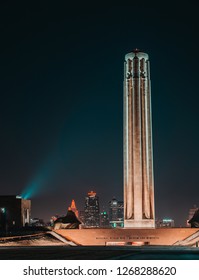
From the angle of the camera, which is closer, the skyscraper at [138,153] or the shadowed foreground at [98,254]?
the shadowed foreground at [98,254]

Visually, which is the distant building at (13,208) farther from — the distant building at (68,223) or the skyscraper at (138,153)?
the skyscraper at (138,153)

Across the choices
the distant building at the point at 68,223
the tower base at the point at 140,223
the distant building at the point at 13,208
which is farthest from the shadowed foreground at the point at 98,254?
the distant building at the point at 13,208

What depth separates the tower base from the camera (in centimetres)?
6075

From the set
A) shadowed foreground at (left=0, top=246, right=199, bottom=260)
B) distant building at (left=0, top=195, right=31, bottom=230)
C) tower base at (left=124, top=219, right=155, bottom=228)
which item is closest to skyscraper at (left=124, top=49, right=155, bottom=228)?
tower base at (left=124, top=219, right=155, bottom=228)

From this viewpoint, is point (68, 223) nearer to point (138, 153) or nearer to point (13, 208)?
point (138, 153)

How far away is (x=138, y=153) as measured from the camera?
61.4 m

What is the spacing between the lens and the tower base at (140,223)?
60.8m

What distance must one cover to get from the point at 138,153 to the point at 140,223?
349 inches

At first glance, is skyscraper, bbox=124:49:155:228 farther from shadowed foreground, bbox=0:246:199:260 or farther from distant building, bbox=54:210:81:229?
shadowed foreground, bbox=0:246:199:260

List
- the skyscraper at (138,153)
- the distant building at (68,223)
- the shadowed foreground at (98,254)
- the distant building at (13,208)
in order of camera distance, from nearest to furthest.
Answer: the shadowed foreground at (98,254)
the distant building at (68,223)
the skyscraper at (138,153)
the distant building at (13,208)

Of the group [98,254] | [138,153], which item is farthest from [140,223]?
[98,254]
